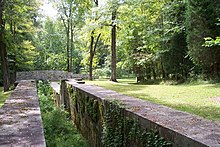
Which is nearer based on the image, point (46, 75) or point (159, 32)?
point (159, 32)

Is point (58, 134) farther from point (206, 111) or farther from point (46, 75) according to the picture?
point (46, 75)

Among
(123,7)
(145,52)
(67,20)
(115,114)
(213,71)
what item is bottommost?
(115,114)

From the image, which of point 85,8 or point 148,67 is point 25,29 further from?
point 148,67

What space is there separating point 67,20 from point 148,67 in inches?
490

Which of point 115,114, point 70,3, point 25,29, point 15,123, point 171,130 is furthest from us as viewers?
point 70,3

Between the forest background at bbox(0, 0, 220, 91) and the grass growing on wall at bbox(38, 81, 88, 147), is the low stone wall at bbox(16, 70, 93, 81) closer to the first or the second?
the forest background at bbox(0, 0, 220, 91)

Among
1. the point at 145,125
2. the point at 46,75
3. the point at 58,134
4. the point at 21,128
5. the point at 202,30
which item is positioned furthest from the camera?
the point at 46,75

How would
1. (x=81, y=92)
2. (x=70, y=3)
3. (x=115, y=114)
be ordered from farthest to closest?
(x=70, y=3)
(x=81, y=92)
(x=115, y=114)

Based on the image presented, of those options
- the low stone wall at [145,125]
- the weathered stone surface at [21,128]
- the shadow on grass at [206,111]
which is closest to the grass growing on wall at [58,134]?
the low stone wall at [145,125]

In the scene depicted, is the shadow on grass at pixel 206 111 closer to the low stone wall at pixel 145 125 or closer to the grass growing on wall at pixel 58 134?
the low stone wall at pixel 145 125

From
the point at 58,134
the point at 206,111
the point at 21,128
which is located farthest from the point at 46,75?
the point at 21,128

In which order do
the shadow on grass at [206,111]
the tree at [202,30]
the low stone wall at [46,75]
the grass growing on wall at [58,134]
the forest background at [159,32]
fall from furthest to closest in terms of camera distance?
the low stone wall at [46,75]
the forest background at [159,32]
the tree at [202,30]
the grass growing on wall at [58,134]
the shadow on grass at [206,111]

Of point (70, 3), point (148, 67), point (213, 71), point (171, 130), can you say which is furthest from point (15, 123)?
point (70, 3)

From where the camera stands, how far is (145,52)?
15.7m
